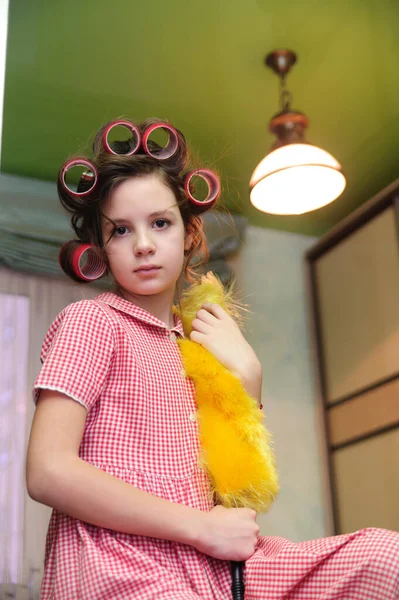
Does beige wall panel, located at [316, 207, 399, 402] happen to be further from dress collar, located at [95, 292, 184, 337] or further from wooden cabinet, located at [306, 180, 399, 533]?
dress collar, located at [95, 292, 184, 337]

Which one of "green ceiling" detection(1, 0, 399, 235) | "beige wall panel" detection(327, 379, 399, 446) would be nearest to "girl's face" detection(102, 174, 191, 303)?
"green ceiling" detection(1, 0, 399, 235)

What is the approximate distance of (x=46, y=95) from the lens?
2.29m

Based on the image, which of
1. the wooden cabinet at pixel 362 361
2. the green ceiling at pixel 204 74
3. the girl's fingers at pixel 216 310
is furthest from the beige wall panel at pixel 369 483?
the girl's fingers at pixel 216 310

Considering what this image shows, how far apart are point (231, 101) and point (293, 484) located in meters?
1.58

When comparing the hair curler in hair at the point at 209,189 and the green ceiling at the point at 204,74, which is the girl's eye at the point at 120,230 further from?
the green ceiling at the point at 204,74

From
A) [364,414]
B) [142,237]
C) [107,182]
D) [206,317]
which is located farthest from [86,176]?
[364,414]

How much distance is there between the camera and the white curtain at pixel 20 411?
236cm

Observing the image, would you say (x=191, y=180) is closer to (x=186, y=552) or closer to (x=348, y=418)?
(x=186, y=552)

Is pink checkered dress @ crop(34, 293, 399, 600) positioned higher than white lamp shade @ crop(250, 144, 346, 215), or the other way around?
white lamp shade @ crop(250, 144, 346, 215)

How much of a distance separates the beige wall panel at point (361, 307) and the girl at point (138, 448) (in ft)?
6.05

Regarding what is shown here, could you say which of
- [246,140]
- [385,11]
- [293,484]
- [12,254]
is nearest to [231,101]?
[246,140]

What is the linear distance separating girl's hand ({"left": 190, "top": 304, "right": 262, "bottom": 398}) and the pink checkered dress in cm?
9

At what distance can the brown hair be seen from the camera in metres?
1.00

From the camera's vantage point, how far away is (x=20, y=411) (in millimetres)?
2529
